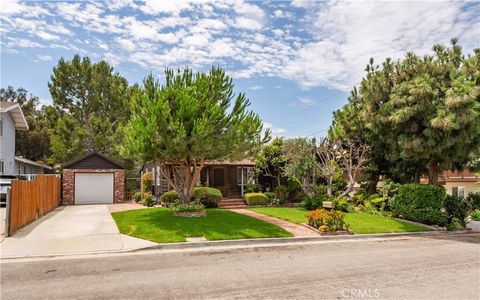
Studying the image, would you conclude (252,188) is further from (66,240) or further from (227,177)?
(66,240)

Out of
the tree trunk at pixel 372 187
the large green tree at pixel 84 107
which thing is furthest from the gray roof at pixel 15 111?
the tree trunk at pixel 372 187

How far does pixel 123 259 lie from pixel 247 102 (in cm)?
1017

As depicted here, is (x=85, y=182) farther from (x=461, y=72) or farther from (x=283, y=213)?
(x=461, y=72)

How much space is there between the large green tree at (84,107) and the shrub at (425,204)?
2716cm

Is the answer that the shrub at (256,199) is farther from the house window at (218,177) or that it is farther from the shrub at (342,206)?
the shrub at (342,206)

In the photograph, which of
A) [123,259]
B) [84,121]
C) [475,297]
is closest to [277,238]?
[123,259]

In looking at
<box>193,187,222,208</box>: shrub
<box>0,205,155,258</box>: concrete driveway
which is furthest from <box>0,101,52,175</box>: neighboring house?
<box>193,187,222,208</box>: shrub

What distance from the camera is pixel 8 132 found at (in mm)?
26844

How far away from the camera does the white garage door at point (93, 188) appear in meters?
26.4

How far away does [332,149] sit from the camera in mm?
24219

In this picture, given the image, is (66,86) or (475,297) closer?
(475,297)

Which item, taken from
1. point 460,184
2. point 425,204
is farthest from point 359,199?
point 460,184

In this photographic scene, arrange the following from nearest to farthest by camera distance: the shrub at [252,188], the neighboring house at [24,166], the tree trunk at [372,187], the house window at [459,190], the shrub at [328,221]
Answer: the shrub at [328,221] < the tree trunk at [372,187] < the shrub at [252,188] < the house window at [459,190] < the neighboring house at [24,166]

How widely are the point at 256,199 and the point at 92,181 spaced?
484 inches
